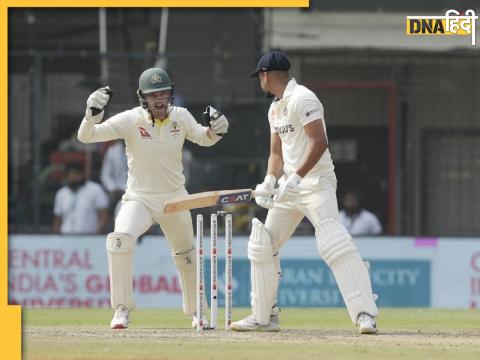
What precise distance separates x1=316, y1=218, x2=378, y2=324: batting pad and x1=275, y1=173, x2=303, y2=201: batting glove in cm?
28

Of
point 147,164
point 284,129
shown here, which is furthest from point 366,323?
point 147,164

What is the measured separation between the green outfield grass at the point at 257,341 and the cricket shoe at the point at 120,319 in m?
0.11

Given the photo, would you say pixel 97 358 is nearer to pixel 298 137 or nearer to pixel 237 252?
pixel 298 137

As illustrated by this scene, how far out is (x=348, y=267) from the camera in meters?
9.46

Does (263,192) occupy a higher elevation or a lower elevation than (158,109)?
lower

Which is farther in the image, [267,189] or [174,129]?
[174,129]

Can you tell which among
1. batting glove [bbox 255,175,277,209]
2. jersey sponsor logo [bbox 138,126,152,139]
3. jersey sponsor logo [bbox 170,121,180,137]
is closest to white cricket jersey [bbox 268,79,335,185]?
batting glove [bbox 255,175,277,209]

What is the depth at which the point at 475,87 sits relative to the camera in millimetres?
18266

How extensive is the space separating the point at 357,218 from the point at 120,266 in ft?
23.0

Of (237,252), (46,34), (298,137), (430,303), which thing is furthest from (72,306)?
(298,137)

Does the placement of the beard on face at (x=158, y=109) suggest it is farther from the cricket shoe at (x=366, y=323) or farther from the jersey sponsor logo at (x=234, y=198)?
the cricket shoe at (x=366, y=323)

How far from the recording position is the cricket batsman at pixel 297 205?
942 cm

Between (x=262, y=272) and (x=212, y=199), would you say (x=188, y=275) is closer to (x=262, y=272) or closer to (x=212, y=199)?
(x=262, y=272)

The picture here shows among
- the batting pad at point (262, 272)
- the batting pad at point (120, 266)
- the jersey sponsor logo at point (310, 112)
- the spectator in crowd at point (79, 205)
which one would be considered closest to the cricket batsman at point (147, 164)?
the batting pad at point (120, 266)
